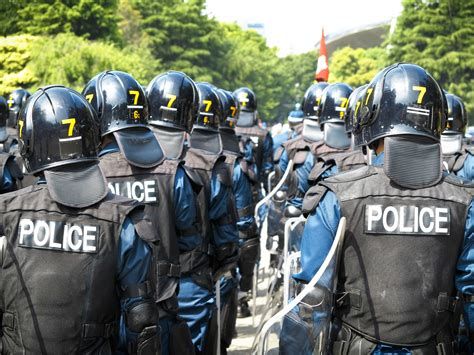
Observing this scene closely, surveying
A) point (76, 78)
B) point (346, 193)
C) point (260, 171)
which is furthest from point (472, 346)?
point (76, 78)

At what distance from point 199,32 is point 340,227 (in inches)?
1911

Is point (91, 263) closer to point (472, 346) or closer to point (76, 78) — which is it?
point (472, 346)

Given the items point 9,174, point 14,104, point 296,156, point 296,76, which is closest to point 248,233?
point 296,156

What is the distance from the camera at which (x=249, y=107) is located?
484 inches

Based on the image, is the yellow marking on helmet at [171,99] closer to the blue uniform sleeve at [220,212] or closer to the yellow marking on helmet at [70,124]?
the blue uniform sleeve at [220,212]

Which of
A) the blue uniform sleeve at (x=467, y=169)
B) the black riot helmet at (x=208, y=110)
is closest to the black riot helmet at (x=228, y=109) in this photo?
the black riot helmet at (x=208, y=110)

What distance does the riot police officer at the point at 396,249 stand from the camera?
10.8 feet

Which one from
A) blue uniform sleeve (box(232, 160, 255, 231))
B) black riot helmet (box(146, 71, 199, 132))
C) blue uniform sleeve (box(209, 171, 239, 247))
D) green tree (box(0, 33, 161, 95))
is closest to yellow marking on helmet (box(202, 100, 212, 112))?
blue uniform sleeve (box(232, 160, 255, 231))

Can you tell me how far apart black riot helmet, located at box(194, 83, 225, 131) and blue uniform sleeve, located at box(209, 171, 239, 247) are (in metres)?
1.40

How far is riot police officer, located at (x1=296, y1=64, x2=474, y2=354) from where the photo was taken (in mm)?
3295

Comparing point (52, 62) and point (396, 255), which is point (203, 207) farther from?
point (52, 62)

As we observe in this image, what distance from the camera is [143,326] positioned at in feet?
10.9

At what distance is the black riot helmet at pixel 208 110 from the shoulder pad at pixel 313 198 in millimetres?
3440

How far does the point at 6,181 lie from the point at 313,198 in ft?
12.2
